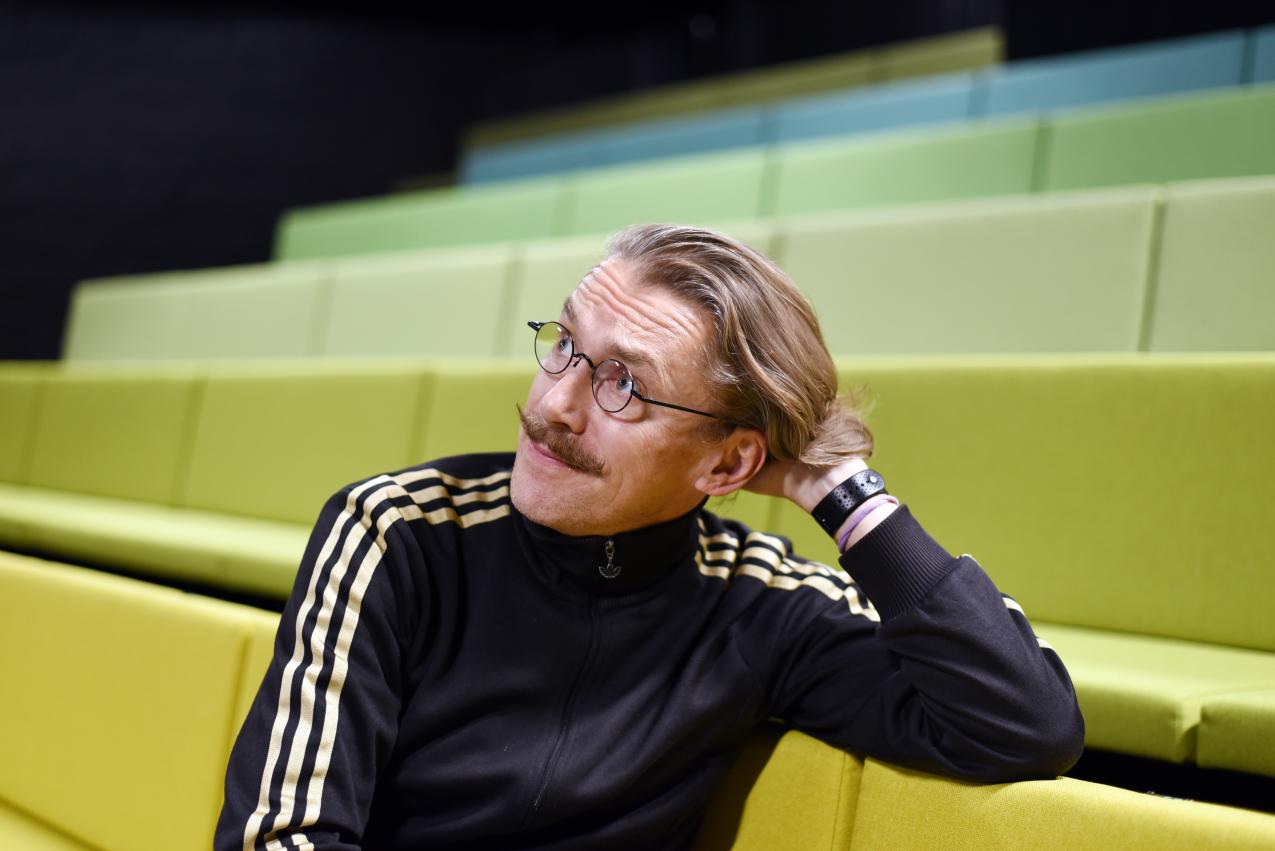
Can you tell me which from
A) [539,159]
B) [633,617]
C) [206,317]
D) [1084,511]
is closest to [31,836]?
[633,617]

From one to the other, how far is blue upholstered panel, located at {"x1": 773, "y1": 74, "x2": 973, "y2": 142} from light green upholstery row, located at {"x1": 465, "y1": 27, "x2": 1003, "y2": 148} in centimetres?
35

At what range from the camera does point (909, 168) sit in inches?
89.4

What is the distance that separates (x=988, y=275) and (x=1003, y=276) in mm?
22

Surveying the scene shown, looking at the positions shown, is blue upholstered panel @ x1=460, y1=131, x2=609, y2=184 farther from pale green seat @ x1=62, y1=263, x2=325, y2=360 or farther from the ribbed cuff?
the ribbed cuff

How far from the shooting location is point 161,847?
88cm

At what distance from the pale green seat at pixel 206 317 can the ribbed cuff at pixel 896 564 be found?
6.79ft

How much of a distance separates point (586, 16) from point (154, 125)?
1732 mm

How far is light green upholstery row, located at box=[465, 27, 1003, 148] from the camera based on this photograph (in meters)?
3.24

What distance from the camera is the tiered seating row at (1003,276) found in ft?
4.73

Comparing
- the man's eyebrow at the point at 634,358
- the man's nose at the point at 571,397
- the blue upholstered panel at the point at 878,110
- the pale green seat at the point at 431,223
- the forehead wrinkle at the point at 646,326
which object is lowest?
the man's nose at the point at 571,397

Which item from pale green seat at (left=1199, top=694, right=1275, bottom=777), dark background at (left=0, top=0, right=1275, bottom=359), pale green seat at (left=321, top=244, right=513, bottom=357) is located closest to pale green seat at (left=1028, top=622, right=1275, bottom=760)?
pale green seat at (left=1199, top=694, right=1275, bottom=777)

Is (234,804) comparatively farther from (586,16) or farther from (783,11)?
(586,16)

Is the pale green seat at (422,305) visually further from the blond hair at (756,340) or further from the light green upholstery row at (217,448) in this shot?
the blond hair at (756,340)

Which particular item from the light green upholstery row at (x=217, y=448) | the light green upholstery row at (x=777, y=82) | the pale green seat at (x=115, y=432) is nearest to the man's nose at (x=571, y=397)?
the light green upholstery row at (x=217, y=448)
